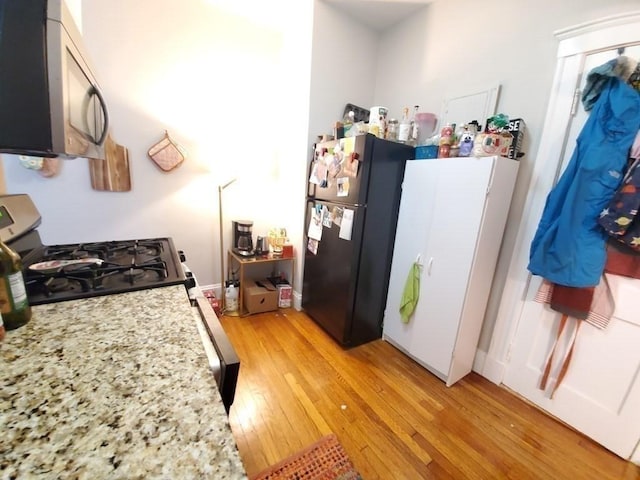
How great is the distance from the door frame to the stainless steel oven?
1.86 metres

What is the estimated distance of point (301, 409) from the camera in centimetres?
154

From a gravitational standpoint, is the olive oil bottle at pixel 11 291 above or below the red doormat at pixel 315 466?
above

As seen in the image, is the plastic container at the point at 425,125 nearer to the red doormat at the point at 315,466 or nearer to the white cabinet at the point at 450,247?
the white cabinet at the point at 450,247

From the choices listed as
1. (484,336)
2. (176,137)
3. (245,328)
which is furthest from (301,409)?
(176,137)

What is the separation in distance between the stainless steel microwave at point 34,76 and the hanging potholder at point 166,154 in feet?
5.54

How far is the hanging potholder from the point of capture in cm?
221

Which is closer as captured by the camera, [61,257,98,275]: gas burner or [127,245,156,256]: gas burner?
Result: [61,257,98,275]: gas burner

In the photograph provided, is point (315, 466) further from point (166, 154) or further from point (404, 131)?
point (166, 154)

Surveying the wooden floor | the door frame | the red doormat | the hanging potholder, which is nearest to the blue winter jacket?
the door frame

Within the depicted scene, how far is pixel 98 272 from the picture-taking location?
0.96m

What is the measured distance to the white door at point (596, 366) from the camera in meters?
1.35

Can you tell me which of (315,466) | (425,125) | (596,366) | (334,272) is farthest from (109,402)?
(425,125)

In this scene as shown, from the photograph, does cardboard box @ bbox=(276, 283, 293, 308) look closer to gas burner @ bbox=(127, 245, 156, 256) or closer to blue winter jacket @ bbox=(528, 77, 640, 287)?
gas burner @ bbox=(127, 245, 156, 256)

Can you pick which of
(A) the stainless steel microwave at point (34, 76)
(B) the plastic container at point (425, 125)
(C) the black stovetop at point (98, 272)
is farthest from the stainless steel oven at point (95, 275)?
(B) the plastic container at point (425, 125)
